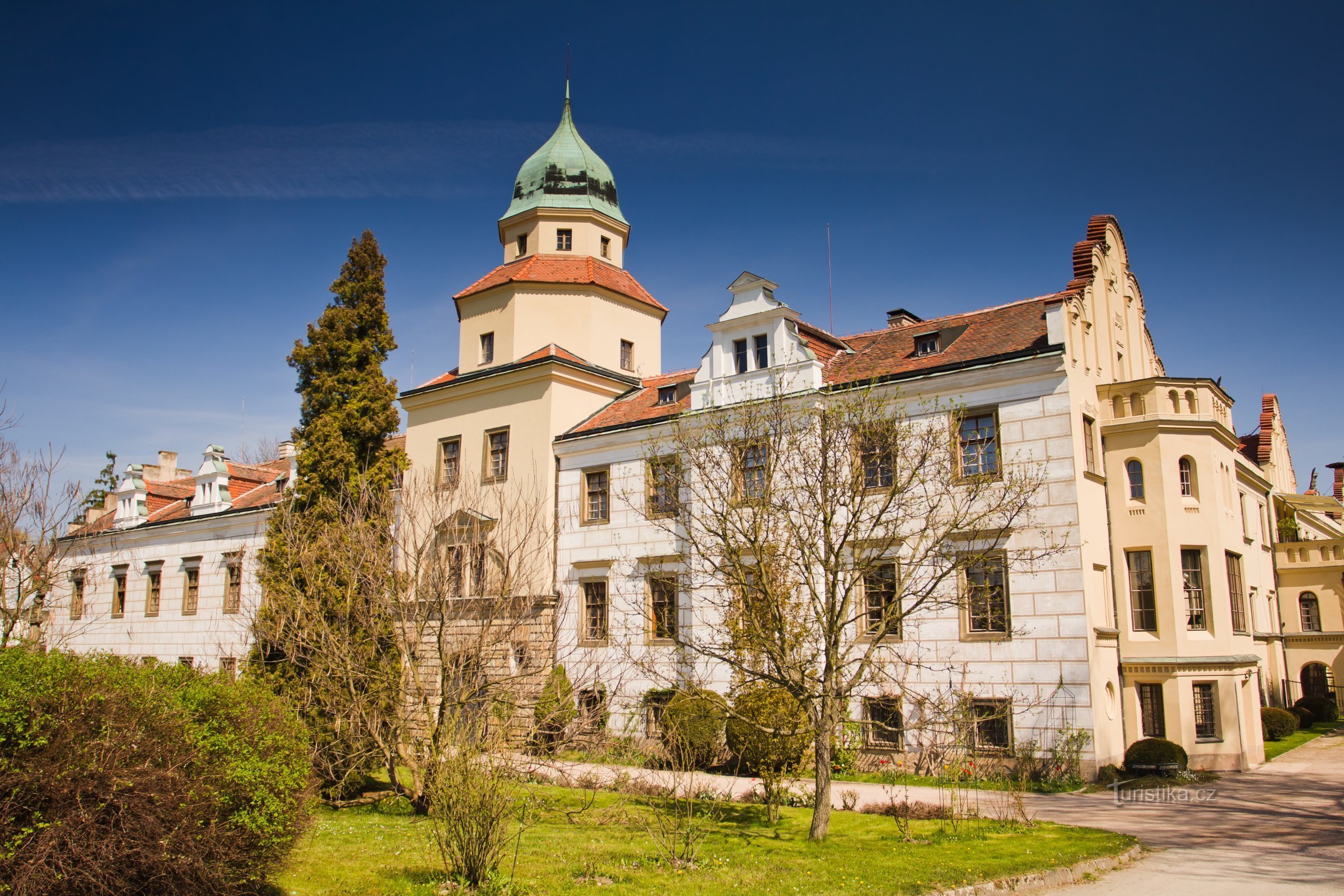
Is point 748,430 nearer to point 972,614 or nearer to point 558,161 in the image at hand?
point 972,614

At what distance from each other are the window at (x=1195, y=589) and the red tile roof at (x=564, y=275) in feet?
64.2

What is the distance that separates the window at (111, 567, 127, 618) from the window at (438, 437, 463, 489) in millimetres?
23670

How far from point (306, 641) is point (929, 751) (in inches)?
544

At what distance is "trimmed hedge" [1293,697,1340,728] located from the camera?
102 ft

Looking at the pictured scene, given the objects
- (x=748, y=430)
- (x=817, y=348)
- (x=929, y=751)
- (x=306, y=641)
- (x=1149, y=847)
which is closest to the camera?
(x=1149, y=847)

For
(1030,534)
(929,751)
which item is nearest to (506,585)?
(929,751)

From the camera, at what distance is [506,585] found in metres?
17.5

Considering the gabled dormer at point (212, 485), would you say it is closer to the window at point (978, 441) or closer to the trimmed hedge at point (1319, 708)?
the window at point (978, 441)

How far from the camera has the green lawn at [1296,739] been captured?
81.2ft

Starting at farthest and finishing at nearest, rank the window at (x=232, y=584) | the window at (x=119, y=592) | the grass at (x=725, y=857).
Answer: the window at (x=119, y=592) < the window at (x=232, y=584) < the grass at (x=725, y=857)

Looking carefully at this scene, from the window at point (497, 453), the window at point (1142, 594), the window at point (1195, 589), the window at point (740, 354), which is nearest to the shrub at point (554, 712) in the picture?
the window at point (740, 354)

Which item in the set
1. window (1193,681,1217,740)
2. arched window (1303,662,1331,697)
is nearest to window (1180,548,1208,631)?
window (1193,681,1217,740)

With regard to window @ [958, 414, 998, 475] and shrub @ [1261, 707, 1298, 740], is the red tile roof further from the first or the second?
shrub @ [1261, 707, 1298, 740]

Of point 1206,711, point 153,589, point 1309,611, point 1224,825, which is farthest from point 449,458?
point 1309,611
